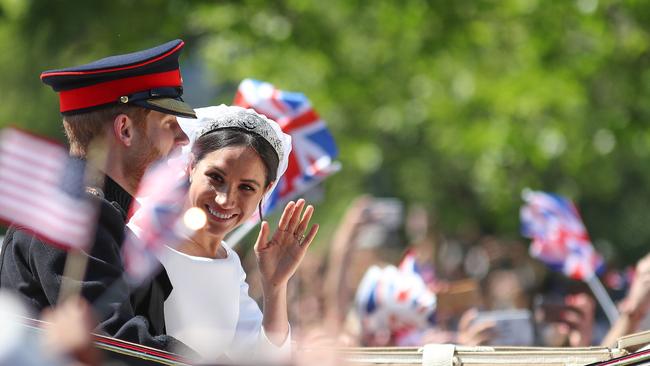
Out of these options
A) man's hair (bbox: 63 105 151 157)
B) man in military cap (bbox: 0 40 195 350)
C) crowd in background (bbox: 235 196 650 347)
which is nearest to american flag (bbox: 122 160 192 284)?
man in military cap (bbox: 0 40 195 350)

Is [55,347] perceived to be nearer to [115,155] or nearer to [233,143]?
[115,155]

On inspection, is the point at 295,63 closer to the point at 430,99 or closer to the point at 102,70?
the point at 430,99

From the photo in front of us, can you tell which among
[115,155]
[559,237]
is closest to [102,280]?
[115,155]

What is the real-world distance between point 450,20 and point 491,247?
7.55ft

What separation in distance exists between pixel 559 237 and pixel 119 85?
14.6 ft

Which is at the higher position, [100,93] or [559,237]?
[559,237]

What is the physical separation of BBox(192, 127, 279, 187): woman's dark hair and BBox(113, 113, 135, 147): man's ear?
240 millimetres

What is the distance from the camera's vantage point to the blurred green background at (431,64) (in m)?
9.84

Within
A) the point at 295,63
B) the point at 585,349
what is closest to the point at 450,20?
the point at 295,63

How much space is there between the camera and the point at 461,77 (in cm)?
1223

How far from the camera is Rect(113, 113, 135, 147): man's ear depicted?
3059 mm

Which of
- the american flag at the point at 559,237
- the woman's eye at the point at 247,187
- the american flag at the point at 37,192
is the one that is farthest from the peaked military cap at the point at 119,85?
the american flag at the point at 559,237

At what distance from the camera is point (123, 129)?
10.1 ft

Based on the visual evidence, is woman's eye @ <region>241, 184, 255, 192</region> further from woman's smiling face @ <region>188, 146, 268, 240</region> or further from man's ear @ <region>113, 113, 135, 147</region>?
man's ear @ <region>113, 113, 135, 147</region>
